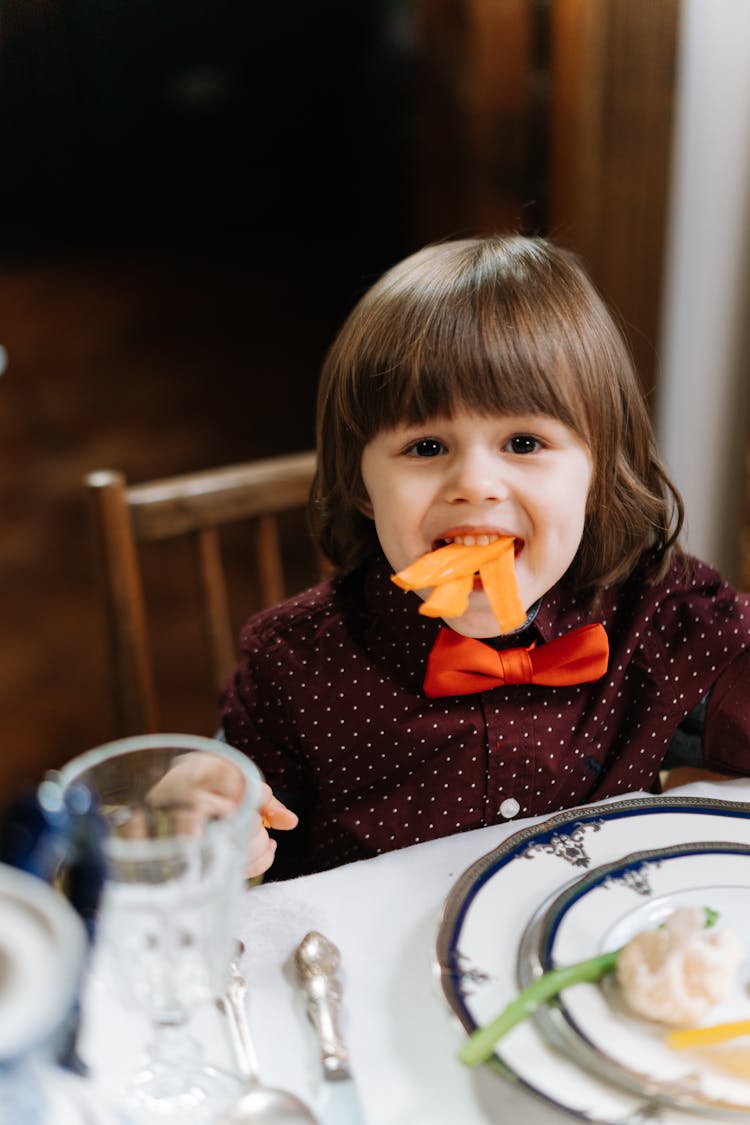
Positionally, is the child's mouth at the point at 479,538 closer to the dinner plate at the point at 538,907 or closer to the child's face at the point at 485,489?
the child's face at the point at 485,489

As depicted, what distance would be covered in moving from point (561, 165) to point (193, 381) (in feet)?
9.27

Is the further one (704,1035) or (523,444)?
(523,444)

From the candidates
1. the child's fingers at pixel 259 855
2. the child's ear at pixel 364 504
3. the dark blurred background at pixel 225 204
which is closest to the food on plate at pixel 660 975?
the child's fingers at pixel 259 855

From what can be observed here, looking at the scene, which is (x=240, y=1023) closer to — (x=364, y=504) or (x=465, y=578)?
(x=465, y=578)

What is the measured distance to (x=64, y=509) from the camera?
3.73m

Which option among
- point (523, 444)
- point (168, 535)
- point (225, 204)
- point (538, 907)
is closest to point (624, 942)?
point (538, 907)

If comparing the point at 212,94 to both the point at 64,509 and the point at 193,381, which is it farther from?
the point at 64,509

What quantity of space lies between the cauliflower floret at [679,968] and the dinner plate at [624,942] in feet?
0.05

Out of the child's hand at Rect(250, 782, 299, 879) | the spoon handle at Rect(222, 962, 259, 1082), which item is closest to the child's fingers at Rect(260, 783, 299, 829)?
the child's hand at Rect(250, 782, 299, 879)

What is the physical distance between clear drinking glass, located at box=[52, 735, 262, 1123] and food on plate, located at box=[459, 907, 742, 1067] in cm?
15

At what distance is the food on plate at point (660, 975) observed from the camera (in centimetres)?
61

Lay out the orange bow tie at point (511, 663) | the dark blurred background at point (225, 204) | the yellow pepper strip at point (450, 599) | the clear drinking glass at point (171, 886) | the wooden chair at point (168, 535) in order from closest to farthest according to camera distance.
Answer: the clear drinking glass at point (171, 886), the yellow pepper strip at point (450, 599), the orange bow tie at point (511, 663), the wooden chair at point (168, 535), the dark blurred background at point (225, 204)

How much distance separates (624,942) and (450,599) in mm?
260

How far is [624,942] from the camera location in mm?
693
